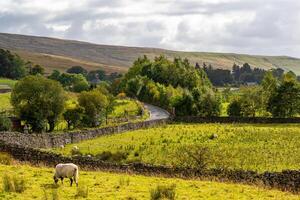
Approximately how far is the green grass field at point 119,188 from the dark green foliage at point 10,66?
13600cm

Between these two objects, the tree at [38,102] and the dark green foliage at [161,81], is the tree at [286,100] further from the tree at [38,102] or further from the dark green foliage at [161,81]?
the tree at [38,102]

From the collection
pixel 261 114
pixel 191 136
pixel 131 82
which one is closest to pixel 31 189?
pixel 191 136

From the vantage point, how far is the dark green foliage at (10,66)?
158m

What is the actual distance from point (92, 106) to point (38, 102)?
1124cm

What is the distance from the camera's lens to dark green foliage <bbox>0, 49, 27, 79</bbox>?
15775 centimetres

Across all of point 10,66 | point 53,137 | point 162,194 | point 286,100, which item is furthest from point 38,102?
point 10,66

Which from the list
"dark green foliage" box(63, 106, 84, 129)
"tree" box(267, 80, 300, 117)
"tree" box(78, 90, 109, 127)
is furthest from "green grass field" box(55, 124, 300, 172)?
"tree" box(267, 80, 300, 117)

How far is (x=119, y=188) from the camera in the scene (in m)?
23.5

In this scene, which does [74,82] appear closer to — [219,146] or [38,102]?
[38,102]

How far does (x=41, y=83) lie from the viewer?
219 ft

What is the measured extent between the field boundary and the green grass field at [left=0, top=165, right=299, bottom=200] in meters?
1.73

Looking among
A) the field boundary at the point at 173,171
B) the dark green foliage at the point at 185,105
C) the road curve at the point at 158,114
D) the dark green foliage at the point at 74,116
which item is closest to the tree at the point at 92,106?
the dark green foliage at the point at 74,116

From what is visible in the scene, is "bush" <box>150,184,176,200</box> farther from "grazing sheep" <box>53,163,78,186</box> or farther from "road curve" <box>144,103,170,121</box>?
"road curve" <box>144,103,170,121</box>

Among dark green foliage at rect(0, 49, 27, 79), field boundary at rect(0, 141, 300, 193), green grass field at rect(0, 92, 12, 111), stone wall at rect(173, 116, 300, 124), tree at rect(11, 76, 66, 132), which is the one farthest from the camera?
dark green foliage at rect(0, 49, 27, 79)
